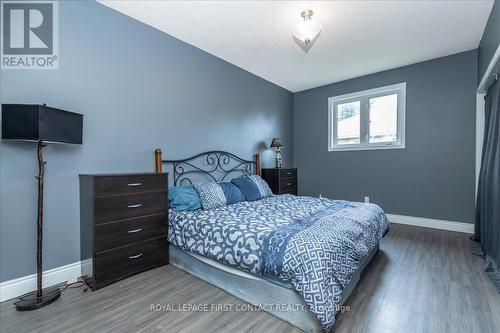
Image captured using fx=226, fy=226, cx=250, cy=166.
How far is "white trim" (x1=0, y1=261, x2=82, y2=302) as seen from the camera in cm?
174

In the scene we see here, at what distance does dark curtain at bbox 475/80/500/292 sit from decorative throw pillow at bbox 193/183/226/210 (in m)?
2.58

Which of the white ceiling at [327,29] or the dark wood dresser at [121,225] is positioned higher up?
the white ceiling at [327,29]

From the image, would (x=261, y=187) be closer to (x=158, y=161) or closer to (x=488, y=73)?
(x=158, y=161)

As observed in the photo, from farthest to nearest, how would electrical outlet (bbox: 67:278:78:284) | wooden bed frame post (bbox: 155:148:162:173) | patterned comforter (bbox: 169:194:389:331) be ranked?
wooden bed frame post (bbox: 155:148:162:173)
electrical outlet (bbox: 67:278:78:284)
patterned comforter (bbox: 169:194:389:331)

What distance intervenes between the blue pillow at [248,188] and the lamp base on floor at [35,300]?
6.75 ft

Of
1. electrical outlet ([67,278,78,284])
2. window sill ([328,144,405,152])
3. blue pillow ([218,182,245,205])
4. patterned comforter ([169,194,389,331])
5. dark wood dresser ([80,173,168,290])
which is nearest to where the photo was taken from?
patterned comforter ([169,194,389,331])

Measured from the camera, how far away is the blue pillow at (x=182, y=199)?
245cm

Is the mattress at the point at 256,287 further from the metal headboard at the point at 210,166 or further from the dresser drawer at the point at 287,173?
the dresser drawer at the point at 287,173

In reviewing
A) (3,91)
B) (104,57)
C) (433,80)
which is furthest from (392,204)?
(3,91)

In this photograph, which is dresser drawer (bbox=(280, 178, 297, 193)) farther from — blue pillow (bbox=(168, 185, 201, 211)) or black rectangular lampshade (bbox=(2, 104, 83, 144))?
black rectangular lampshade (bbox=(2, 104, 83, 144))

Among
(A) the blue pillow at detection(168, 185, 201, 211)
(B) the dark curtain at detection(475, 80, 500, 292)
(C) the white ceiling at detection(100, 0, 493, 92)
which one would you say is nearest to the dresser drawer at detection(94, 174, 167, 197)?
(A) the blue pillow at detection(168, 185, 201, 211)

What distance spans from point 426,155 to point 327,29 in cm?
255

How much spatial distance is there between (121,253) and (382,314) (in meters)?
2.12

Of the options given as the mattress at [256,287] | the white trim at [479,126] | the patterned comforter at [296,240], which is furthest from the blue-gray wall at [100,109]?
the white trim at [479,126]
